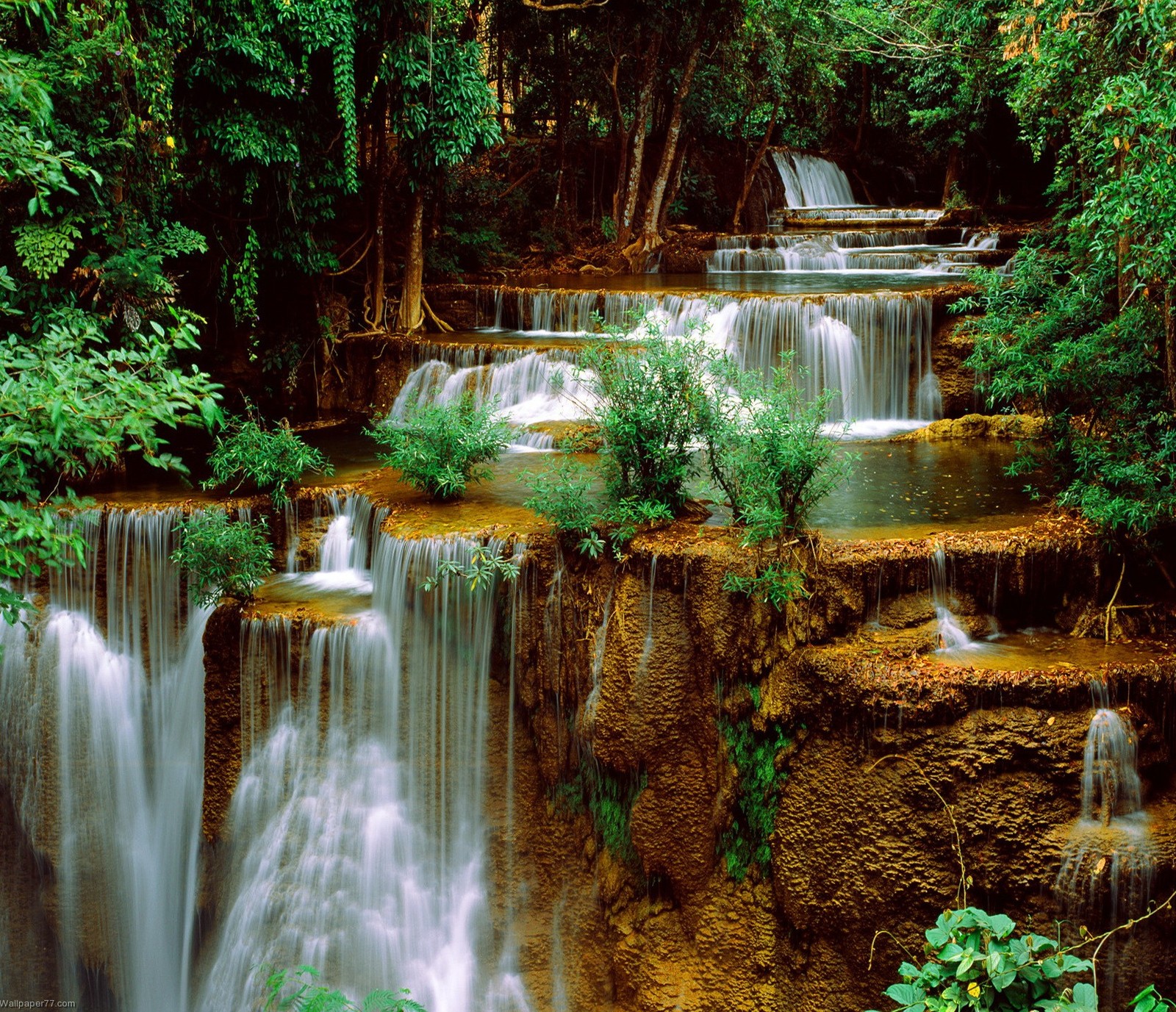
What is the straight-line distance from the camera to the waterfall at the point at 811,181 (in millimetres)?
24953

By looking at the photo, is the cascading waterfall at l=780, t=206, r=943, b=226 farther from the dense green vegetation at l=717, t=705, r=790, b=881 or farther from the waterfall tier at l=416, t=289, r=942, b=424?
the dense green vegetation at l=717, t=705, r=790, b=881

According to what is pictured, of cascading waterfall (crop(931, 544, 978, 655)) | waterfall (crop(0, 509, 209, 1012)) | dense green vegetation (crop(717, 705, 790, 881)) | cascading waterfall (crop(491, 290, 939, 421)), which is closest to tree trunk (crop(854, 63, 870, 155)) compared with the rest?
cascading waterfall (crop(491, 290, 939, 421))

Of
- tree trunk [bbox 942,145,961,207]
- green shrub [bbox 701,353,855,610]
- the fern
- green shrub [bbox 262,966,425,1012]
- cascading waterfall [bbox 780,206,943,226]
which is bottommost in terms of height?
green shrub [bbox 262,966,425,1012]

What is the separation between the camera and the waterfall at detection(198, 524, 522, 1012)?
7.56 metres

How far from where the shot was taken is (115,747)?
8875mm

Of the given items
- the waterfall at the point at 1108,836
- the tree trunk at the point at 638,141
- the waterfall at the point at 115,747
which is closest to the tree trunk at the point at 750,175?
the tree trunk at the point at 638,141

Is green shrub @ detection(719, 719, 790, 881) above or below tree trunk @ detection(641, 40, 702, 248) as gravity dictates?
below

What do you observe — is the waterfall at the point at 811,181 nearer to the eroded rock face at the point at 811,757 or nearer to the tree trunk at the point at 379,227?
the tree trunk at the point at 379,227

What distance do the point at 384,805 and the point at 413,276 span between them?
28.8ft

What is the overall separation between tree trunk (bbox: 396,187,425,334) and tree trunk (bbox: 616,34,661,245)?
5140 mm

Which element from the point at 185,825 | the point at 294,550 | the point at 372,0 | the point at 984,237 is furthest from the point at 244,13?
the point at 984,237

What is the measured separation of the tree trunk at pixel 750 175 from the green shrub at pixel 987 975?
19282 mm

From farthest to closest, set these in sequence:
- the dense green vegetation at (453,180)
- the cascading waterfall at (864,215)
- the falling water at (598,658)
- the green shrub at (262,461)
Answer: the cascading waterfall at (864,215)
the green shrub at (262,461)
the falling water at (598,658)
the dense green vegetation at (453,180)

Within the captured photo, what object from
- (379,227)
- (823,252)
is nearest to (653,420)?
(379,227)
